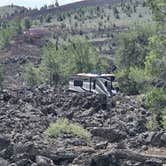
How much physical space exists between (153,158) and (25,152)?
5853mm

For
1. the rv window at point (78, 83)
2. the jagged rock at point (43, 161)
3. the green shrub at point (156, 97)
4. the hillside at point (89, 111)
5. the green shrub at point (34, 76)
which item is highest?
the green shrub at point (156, 97)

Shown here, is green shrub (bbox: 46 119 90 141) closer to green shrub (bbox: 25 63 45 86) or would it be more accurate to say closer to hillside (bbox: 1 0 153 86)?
green shrub (bbox: 25 63 45 86)

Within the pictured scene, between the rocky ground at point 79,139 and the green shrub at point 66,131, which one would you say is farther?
the green shrub at point 66,131

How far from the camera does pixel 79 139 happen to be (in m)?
38.0

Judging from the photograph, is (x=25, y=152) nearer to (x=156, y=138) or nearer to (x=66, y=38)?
(x=156, y=138)

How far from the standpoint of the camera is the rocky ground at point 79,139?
3009 cm

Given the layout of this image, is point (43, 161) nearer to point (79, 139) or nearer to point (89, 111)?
point (79, 139)

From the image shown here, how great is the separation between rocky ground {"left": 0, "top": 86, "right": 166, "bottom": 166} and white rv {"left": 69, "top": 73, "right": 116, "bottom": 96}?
14.7 meters

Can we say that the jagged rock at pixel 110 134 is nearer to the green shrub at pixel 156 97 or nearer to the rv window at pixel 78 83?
the green shrub at pixel 156 97

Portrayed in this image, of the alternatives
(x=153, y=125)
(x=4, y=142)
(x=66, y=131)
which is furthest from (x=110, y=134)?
(x=4, y=142)

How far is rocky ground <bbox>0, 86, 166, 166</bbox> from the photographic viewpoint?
30094mm

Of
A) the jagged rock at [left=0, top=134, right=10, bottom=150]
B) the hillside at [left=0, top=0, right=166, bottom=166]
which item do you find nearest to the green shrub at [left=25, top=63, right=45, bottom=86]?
the hillside at [left=0, top=0, right=166, bottom=166]

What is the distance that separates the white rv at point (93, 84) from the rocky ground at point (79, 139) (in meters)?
14.7

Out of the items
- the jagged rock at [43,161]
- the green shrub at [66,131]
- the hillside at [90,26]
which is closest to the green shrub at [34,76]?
the hillside at [90,26]
